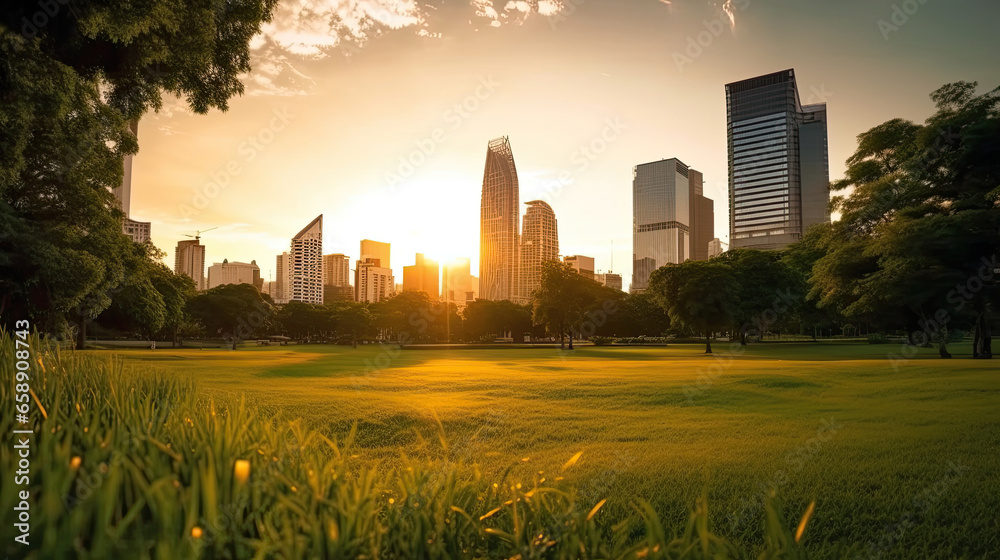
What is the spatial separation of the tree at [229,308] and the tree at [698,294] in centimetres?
5384

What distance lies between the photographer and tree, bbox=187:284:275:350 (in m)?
71.5

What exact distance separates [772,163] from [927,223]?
150999 mm

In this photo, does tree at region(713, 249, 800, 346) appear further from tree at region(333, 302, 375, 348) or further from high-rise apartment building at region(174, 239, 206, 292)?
high-rise apartment building at region(174, 239, 206, 292)

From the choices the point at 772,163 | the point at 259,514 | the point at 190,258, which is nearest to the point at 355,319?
the point at 259,514

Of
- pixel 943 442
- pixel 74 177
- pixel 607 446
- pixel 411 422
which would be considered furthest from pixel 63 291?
pixel 943 442

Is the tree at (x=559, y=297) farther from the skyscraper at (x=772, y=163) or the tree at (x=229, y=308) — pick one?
the skyscraper at (x=772, y=163)

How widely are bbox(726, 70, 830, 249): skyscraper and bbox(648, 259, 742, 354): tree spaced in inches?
4738

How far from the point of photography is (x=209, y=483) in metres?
1.83

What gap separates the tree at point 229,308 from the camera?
7150 centimetres

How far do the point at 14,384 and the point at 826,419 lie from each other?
12.3m

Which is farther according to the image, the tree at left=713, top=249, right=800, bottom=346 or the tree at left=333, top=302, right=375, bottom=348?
the tree at left=333, top=302, right=375, bottom=348

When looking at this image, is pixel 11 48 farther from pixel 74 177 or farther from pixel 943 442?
pixel 943 442

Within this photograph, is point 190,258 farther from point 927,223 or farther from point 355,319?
point 927,223

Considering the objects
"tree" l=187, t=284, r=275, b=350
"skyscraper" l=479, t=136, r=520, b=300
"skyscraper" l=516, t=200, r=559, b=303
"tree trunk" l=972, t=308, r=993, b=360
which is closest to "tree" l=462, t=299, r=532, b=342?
"tree" l=187, t=284, r=275, b=350
